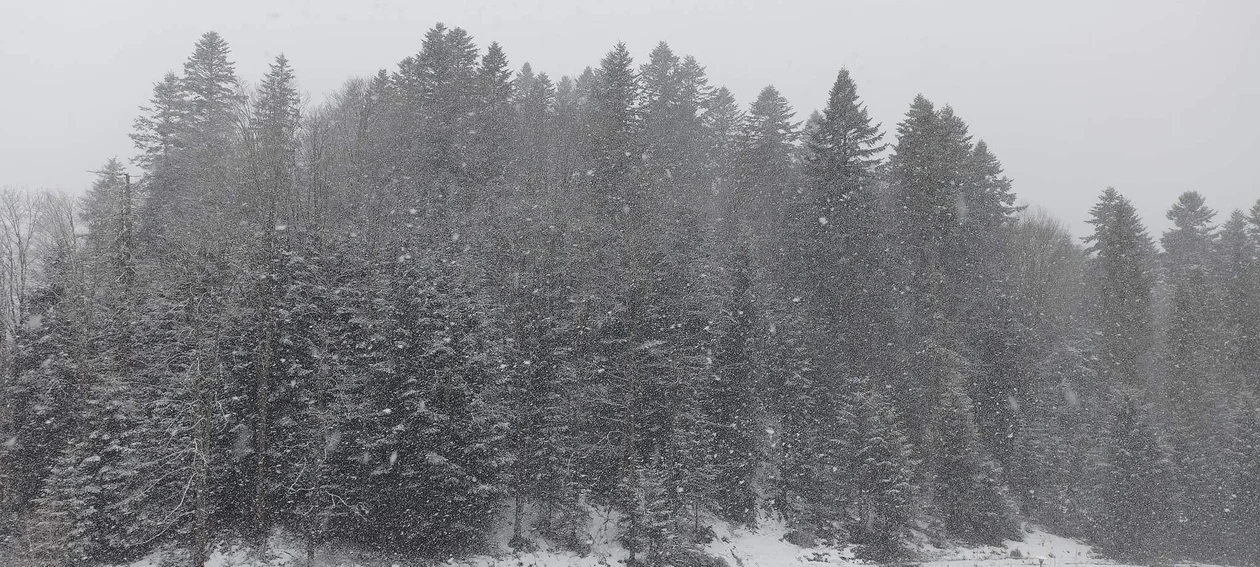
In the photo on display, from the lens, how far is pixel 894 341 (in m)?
29.6

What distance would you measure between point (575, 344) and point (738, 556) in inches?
404

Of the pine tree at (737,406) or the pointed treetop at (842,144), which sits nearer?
the pine tree at (737,406)

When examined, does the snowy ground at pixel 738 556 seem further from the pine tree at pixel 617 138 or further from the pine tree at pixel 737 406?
the pine tree at pixel 617 138

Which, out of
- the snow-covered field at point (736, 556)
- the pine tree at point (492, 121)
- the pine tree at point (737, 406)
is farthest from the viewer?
the pine tree at point (492, 121)

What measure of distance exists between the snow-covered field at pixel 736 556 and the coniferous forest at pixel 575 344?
2.00ft

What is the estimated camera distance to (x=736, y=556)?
78.6 ft

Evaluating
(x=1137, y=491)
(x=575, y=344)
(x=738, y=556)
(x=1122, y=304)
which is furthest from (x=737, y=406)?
(x=1122, y=304)

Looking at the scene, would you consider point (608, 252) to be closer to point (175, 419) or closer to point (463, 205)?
point (463, 205)

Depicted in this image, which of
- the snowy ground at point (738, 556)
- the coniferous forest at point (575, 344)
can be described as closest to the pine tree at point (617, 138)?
the coniferous forest at point (575, 344)

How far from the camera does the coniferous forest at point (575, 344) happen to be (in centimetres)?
2019

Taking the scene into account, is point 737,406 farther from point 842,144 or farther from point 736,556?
point 842,144

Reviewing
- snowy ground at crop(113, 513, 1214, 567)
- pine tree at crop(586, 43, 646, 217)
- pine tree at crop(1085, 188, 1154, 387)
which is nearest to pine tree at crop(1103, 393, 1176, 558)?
snowy ground at crop(113, 513, 1214, 567)

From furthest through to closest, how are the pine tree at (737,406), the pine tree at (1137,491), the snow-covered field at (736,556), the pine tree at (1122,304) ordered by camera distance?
the pine tree at (1122,304) < the pine tree at (1137,491) < the pine tree at (737,406) < the snow-covered field at (736,556)

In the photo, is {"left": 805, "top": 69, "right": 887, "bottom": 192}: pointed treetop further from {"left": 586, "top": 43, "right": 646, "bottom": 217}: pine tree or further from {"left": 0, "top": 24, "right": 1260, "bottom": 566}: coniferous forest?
{"left": 586, "top": 43, "right": 646, "bottom": 217}: pine tree
